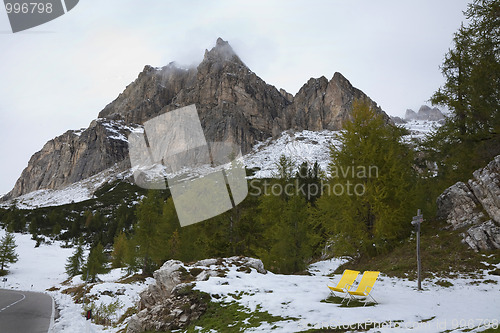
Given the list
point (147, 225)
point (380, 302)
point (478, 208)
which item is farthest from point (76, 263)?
point (478, 208)

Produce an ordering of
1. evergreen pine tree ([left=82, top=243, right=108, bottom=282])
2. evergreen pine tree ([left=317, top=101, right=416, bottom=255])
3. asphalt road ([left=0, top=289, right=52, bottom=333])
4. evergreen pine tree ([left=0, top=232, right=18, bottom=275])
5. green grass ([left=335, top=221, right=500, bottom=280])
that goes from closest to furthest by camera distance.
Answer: green grass ([left=335, top=221, right=500, bottom=280])
evergreen pine tree ([left=317, top=101, right=416, bottom=255])
asphalt road ([left=0, top=289, right=52, bottom=333])
evergreen pine tree ([left=82, top=243, right=108, bottom=282])
evergreen pine tree ([left=0, top=232, right=18, bottom=275])

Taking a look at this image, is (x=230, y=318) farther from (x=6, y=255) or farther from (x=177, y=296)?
(x=6, y=255)

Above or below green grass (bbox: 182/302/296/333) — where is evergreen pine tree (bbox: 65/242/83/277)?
below

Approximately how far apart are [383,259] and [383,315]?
861cm

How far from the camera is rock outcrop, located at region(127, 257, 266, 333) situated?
10390 mm

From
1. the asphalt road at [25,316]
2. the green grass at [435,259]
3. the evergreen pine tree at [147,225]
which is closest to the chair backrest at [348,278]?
the green grass at [435,259]

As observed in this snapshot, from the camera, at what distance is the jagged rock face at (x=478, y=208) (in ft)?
43.3

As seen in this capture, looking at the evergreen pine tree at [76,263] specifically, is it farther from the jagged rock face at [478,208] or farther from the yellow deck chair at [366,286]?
the jagged rock face at [478,208]

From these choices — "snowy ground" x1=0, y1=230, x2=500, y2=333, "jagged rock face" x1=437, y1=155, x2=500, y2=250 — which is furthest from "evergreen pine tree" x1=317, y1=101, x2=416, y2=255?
"snowy ground" x1=0, y1=230, x2=500, y2=333

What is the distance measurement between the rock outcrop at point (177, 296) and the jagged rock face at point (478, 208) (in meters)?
9.94

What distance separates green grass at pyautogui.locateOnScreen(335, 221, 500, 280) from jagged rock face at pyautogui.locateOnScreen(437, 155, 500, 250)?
0.49 metres

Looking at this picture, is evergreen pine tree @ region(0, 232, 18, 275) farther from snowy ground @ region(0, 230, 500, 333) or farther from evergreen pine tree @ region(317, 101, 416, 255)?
evergreen pine tree @ region(317, 101, 416, 255)

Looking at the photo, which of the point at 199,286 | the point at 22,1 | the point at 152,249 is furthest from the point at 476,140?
the point at 152,249

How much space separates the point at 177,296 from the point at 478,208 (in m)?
14.9
